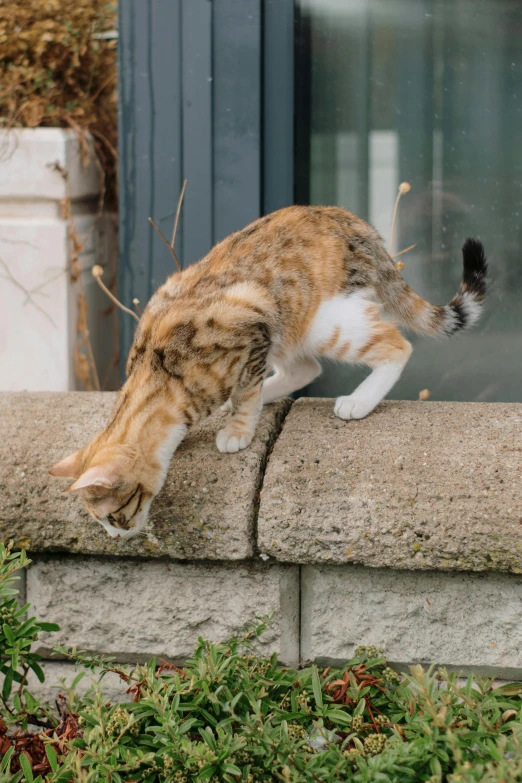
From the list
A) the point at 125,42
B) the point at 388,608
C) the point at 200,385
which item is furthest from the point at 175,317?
the point at 125,42

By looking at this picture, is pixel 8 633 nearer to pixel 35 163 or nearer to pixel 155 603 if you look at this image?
pixel 155 603

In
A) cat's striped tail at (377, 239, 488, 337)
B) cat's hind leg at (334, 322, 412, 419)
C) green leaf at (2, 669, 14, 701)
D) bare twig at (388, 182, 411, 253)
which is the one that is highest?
bare twig at (388, 182, 411, 253)

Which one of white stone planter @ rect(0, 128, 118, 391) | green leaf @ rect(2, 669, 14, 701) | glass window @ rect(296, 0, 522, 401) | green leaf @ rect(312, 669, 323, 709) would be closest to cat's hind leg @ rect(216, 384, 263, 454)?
green leaf @ rect(312, 669, 323, 709)

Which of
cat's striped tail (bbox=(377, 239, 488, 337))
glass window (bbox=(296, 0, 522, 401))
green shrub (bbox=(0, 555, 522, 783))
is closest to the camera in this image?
green shrub (bbox=(0, 555, 522, 783))

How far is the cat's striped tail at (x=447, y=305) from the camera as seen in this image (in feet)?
9.11

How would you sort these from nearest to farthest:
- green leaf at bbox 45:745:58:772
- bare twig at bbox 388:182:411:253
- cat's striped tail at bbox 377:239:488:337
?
green leaf at bbox 45:745:58:772, cat's striped tail at bbox 377:239:488:337, bare twig at bbox 388:182:411:253

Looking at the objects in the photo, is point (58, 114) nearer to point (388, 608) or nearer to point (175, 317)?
point (175, 317)

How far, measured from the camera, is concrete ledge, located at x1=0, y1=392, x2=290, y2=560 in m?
2.26

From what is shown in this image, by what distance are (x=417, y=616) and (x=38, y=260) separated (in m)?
2.30

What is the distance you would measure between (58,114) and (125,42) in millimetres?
528

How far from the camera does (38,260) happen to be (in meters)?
3.73

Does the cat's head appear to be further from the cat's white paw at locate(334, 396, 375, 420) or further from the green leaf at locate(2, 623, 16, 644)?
the cat's white paw at locate(334, 396, 375, 420)

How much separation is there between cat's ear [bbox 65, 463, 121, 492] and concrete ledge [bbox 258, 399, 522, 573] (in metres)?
→ 0.40

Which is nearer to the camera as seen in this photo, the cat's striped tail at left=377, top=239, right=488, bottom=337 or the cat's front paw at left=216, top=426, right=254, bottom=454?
the cat's front paw at left=216, top=426, right=254, bottom=454
